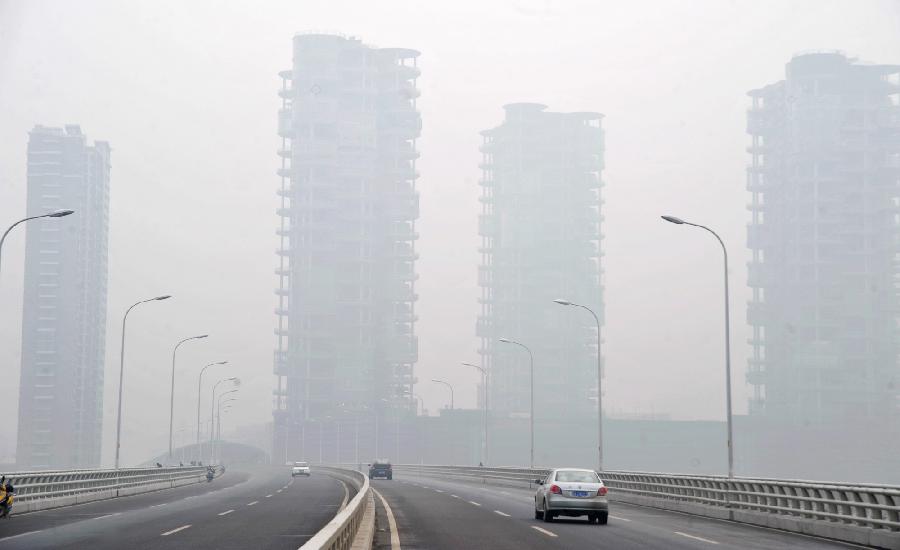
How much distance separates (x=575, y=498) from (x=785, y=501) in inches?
238

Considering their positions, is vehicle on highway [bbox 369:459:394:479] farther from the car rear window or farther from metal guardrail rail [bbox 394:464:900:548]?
the car rear window

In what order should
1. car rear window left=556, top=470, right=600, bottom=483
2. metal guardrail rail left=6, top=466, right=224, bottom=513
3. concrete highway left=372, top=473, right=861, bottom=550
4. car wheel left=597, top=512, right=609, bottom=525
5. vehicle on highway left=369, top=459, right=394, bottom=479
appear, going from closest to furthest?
concrete highway left=372, top=473, right=861, bottom=550
car wheel left=597, top=512, right=609, bottom=525
car rear window left=556, top=470, right=600, bottom=483
metal guardrail rail left=6, top=466, right=224, bottom=513
vehicle on highway left=369, top=459, right=394, bottom=479

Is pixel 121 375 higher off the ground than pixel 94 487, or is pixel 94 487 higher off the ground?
pixel 121 375

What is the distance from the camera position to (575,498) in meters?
28.7

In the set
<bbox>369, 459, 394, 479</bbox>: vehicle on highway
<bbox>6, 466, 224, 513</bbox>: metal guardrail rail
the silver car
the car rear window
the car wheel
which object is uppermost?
the car rear window

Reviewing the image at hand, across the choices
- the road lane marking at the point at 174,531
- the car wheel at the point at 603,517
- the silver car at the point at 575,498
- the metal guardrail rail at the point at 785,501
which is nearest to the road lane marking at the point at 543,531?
the silver car at the point at 575,498

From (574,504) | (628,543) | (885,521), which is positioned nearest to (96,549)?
(628,543)

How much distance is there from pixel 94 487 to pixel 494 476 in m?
36.4

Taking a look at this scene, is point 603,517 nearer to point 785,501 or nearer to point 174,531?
point 785,501

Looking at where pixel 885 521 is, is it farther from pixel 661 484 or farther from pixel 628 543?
pixel 661 484

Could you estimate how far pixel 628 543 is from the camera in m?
21.8

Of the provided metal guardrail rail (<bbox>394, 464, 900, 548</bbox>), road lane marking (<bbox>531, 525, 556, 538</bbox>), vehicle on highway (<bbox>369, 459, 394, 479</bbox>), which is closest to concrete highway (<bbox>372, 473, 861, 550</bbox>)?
A: road lane marking (<bbox>531, 525, 556, 538</bbox>)

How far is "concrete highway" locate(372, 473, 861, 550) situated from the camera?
69.5 feet

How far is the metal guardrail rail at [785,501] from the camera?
22703mm
